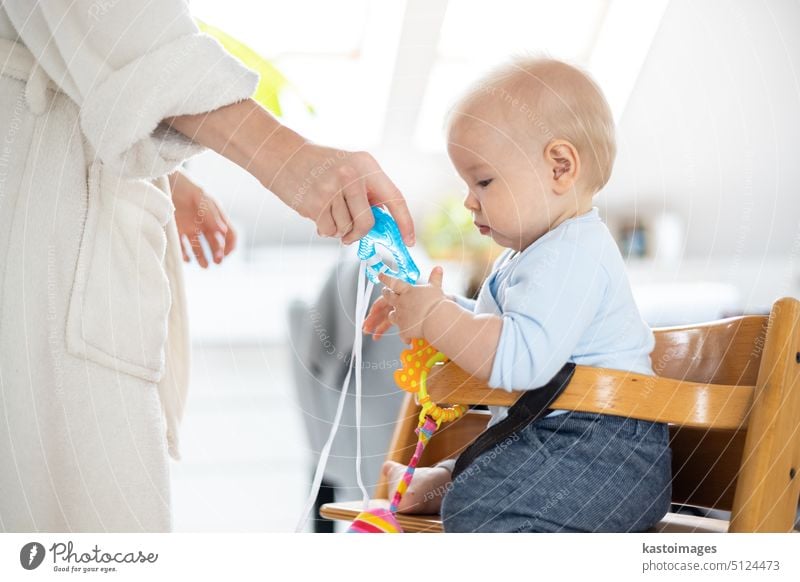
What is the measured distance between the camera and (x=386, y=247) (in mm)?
654

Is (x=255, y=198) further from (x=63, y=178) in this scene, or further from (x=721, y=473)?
(x=721, y=473)

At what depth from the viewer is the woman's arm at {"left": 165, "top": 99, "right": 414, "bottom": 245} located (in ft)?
1.85

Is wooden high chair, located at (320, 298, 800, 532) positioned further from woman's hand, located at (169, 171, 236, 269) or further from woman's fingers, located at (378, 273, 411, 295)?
woman's hand, located at (169, 171, 236, 269)

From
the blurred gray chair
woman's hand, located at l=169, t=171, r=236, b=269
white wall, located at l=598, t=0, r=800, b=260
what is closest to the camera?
woman's hand, located at l=169, t=171, r=236, b=269

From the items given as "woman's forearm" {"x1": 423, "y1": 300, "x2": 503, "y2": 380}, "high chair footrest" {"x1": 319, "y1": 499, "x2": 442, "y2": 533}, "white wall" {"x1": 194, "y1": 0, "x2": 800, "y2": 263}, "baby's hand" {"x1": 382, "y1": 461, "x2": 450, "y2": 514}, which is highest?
"white wall" {"x1": 194, "y1": 0, "x2": 800, "y2": 263}

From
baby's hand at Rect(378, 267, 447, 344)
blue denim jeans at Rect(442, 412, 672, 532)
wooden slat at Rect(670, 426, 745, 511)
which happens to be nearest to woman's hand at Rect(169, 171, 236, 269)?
baby's hand at Rect(378, 267, 447, 344)

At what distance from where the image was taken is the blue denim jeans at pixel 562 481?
2.08 ft

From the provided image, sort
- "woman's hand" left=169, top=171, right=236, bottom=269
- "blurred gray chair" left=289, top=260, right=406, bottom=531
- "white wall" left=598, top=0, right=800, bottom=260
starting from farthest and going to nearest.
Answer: "white wall" left=598, top=0, right=800, bottom=260 < "blurred gray chair" left=289, top=260, right=406, bottom=531 < "woman's hand" left=169, top=171, right=236, bottom=269

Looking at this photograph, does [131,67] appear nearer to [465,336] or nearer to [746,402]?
[465,336]

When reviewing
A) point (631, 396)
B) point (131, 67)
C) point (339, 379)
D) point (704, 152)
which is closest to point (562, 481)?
point (631, 396)

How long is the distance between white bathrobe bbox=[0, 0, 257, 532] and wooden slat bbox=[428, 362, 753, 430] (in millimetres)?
238

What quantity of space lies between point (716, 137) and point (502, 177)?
48.7 inches

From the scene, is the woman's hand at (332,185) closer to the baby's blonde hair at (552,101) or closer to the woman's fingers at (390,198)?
the woman's fingers at (390,198)

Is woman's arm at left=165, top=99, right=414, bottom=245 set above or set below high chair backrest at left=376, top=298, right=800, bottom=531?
above
